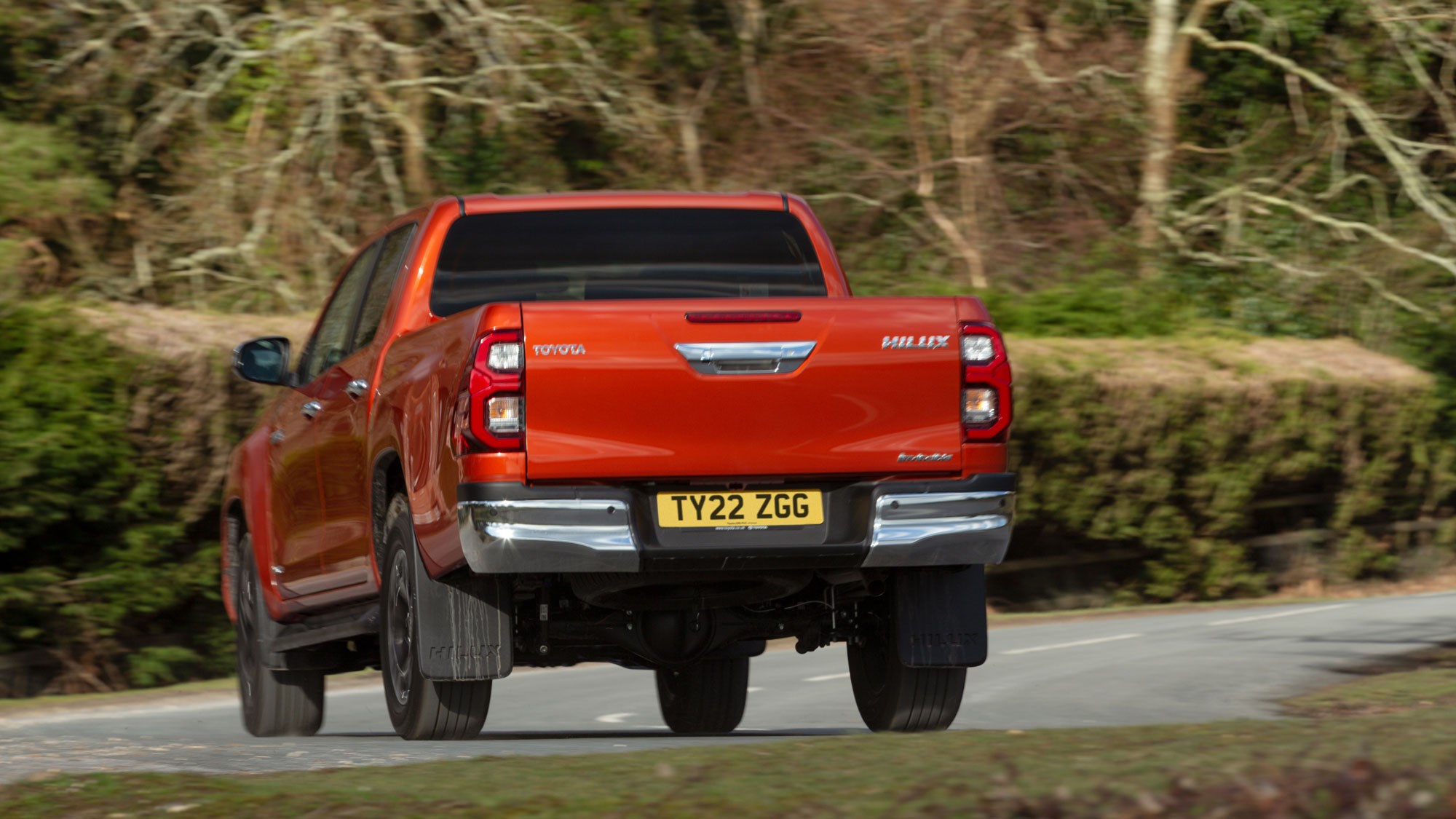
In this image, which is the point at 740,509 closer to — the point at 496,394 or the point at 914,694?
the point at 496,394

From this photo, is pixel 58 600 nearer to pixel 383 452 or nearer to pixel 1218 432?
pixel 383 452

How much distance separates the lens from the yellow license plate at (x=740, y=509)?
6695 millimetres

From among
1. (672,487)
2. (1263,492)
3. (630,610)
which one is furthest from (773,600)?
(1263,492)

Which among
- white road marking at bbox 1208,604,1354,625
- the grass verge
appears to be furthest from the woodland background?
the grass verge

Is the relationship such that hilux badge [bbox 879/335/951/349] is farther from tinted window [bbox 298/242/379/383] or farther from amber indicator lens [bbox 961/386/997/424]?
tinted window [bbox 298/242/379/383]

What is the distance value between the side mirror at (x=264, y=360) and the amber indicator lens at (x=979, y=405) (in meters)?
3.34

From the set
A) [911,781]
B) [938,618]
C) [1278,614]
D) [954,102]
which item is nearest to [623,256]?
[938,618]

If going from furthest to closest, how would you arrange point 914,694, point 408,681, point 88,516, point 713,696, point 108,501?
point 108,501, point 88,516, point 713,696, point 914,694, point 408,681

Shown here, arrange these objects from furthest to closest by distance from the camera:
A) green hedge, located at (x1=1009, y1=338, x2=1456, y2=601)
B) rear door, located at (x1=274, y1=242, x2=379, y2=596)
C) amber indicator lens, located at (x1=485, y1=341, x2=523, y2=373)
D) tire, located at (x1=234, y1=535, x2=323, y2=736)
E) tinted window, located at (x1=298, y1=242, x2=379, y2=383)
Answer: green hedge, located at (x1=1009, y1=338, x2=1456, y2=601) < tire, located at (x1=234, y1=535, x2=323, y2=736) < tinted window, located at (x1=298, y1=242, x2=379, y2=383) < rear door, located at (x1=274, y1=242, x2=379, y2=596) < amber indicator lens, located at (x1=485, y1=341, x2=523, y2=373)

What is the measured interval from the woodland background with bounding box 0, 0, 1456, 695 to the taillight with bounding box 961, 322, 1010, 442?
24.6 ft

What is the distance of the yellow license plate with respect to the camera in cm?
670

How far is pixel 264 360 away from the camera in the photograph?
9.02 m

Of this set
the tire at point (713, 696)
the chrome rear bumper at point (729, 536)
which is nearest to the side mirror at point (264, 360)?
the tire at point (713, 696)

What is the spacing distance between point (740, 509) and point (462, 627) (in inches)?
41.3
